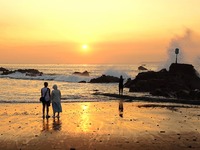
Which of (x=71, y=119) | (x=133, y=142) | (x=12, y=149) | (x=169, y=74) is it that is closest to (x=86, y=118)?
(x=71, y=119)

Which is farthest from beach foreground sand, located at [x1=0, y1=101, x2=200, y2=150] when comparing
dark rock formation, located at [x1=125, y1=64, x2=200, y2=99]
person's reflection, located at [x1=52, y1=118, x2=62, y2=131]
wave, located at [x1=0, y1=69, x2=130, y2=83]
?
wave, located at [x1=0, y1=69, x2=130, y2=83]

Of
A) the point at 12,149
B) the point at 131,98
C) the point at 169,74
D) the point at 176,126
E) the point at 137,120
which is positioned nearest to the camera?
the point at 12,149

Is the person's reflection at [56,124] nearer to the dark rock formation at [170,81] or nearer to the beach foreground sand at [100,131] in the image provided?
the beach foreground sand at [100,131]

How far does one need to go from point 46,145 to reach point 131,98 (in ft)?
69.1

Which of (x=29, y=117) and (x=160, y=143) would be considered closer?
(x=160, y=143)

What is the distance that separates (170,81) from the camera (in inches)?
1757

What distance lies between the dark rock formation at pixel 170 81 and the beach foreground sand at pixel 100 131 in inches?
764

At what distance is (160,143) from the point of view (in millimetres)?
12641

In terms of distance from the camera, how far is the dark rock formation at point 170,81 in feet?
140

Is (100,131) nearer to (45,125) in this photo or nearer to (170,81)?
(45,125)

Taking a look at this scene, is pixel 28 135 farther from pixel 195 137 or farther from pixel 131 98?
pixel 131 98

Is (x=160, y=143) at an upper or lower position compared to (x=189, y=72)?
lower

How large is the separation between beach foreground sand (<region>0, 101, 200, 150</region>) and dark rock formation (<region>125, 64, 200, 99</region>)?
63.7 ft

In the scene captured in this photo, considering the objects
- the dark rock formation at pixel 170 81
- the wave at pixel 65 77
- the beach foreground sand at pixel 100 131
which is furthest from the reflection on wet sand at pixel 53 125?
the wave at pixel 65 77
